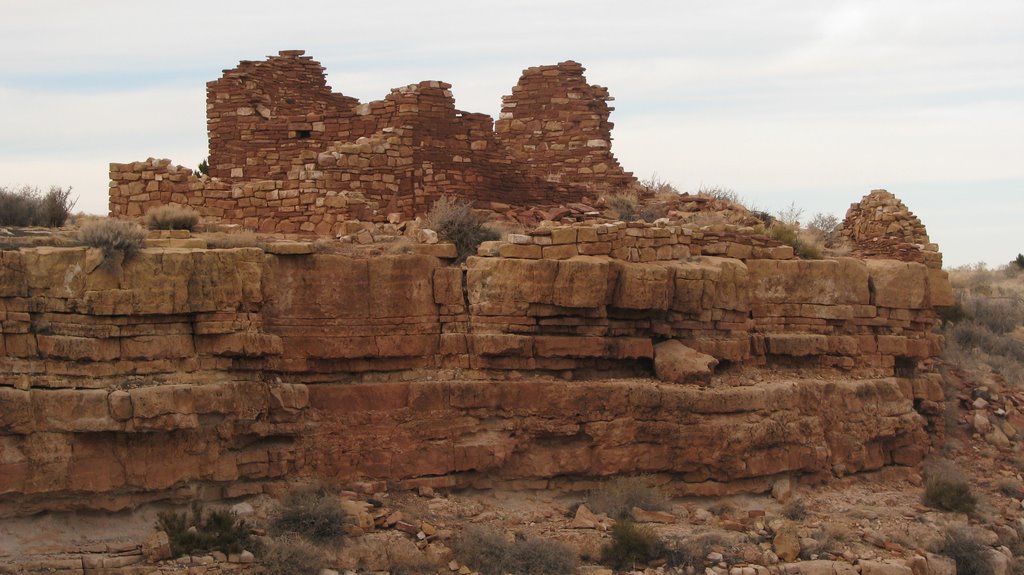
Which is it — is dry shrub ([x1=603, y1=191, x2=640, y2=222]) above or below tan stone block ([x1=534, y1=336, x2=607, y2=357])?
above

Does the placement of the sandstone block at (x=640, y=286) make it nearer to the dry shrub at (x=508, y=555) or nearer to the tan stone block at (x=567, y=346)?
the tan stone block at (x=567, y=346)

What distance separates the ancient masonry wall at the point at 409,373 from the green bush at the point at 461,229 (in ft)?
2.01

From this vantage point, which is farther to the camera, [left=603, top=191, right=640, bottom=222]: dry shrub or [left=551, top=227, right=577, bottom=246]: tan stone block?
[left=603, top=191, right=640, bottom=222]: dry shrub

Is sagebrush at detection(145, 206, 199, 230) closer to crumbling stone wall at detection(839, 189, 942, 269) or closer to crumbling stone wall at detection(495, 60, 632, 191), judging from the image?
crumbling stone wall at detection(495, 60, 632, 191)

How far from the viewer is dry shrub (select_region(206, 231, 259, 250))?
54.7ft

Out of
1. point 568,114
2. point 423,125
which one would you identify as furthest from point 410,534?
point 568,114

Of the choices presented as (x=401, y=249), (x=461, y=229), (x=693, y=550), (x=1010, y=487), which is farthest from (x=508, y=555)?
(x=1010, y=487)

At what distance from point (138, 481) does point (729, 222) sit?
9.51 meters

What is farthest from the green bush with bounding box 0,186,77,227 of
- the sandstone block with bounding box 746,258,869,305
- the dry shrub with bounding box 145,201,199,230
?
the sandstone block with bounding box 746,258,869,305

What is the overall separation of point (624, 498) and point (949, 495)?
4646 millimetres

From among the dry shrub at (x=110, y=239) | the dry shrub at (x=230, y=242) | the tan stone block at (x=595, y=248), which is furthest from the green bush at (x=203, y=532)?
the tan stone block at (x=595, y=248)

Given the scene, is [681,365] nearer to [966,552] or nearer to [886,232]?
[966,552]

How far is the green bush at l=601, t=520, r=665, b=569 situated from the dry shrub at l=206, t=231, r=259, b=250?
533cm

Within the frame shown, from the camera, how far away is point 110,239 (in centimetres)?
1552
